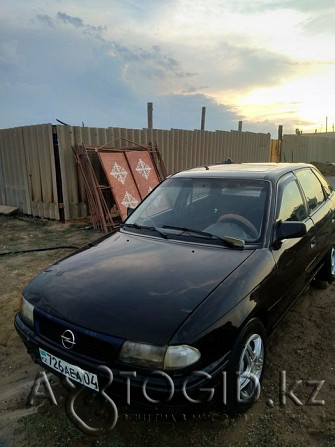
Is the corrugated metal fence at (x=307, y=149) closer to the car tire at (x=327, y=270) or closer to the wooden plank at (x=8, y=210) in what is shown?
the wooden plank at (x=8, y=210)

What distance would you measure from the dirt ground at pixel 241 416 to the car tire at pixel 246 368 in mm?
126

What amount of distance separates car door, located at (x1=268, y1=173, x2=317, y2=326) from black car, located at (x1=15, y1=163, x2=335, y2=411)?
0.02 meters

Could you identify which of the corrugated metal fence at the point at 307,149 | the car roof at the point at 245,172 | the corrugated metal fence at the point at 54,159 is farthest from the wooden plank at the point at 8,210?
the corrugated metal fence at the point at 307,149

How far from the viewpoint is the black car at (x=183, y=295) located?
180 centimetres

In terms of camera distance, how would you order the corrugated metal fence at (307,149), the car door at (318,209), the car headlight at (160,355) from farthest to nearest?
the corrugated metal fence at (307,149) → the car door at (318,209) → the car headlight at (160,355)

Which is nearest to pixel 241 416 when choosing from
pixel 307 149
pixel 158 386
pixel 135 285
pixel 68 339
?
pixel 158 386

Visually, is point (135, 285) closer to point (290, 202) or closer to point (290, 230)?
point (290, 230)

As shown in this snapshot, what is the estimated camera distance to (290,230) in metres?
2.64

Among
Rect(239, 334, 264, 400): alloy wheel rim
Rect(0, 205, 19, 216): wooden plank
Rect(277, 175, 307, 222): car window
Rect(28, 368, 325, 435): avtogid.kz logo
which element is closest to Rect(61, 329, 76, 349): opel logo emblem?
Rect(28, 368, 325, 435): avtogid.kz logo

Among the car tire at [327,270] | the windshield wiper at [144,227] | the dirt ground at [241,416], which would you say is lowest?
the dirt ground at [241,416]

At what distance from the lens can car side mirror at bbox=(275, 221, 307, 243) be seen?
2611 millimetres

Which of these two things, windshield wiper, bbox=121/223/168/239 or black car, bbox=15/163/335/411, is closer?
black car, bbox=15/163/335/411

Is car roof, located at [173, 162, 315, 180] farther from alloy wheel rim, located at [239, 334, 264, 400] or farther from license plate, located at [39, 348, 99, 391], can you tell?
license plate, located at [39, 348, 99, 391]

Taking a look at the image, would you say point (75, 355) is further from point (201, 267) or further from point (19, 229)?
point (19, 229)
